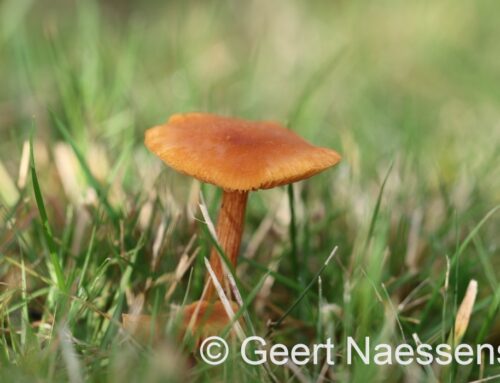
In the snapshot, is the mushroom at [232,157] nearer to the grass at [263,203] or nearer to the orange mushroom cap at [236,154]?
the orange mushroom cap at [236,154]

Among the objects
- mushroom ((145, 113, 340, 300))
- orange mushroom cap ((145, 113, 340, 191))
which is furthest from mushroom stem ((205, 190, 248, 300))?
orange mushroom cap ((145, 113, 340, 191))

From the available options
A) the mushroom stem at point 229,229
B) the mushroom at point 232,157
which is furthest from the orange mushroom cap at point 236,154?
the mushroom stem at point 229,229

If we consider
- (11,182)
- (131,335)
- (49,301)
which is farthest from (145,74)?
(131,335)

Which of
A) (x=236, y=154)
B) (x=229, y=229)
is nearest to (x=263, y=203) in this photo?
(x=229, y=229)

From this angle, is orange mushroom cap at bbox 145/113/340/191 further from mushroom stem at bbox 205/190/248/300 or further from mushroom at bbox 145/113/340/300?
mushroom stem at bbox 205/190/248/300

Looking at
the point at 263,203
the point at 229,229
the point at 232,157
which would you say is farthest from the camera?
the point at 263,203

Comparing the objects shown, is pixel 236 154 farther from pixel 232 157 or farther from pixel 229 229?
pixel 229 229
